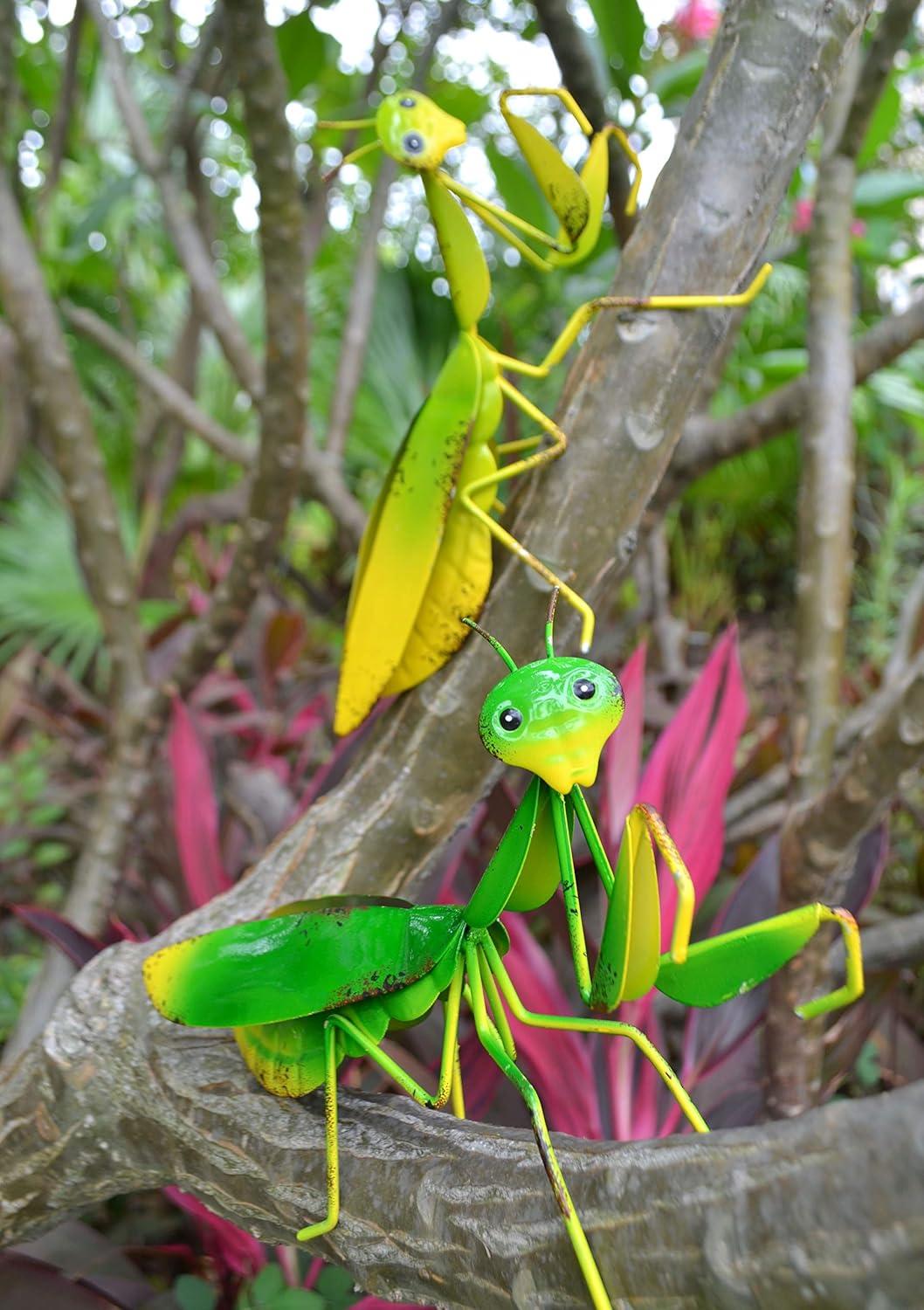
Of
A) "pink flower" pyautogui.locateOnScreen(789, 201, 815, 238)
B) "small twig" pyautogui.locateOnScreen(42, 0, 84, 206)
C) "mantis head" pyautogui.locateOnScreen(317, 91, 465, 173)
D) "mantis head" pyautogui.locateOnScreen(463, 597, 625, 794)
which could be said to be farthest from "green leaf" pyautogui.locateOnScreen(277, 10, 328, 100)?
"mantis head" pyautogui.locateOnScreen(463, 597, 625, 794)

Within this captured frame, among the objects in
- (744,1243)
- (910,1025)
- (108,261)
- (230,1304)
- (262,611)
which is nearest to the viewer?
(744,1243)

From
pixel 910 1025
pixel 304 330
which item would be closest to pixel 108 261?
pixel 304 330

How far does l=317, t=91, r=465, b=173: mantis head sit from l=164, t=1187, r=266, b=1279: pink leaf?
2.62ft

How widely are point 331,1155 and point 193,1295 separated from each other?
0.38 metres

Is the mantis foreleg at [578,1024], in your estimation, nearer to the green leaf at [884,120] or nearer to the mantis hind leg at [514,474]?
the mantis hind leg at [514,474]

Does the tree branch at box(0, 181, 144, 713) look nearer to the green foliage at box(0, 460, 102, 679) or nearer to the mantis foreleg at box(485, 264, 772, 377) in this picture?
the mantis foreleg at box(485, 264, 772, 377)

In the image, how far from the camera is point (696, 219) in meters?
0.53

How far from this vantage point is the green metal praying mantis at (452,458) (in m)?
0.55

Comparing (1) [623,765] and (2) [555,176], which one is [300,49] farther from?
(1) [623,765]

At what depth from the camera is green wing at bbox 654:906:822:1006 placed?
1.27 ft

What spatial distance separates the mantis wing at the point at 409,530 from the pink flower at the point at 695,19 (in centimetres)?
201

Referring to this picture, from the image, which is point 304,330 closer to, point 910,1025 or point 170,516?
point 910,1025

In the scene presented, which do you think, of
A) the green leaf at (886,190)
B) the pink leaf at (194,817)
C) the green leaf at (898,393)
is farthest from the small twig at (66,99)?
the green leaf at (898,393)

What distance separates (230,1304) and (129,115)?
1472 millimetres
